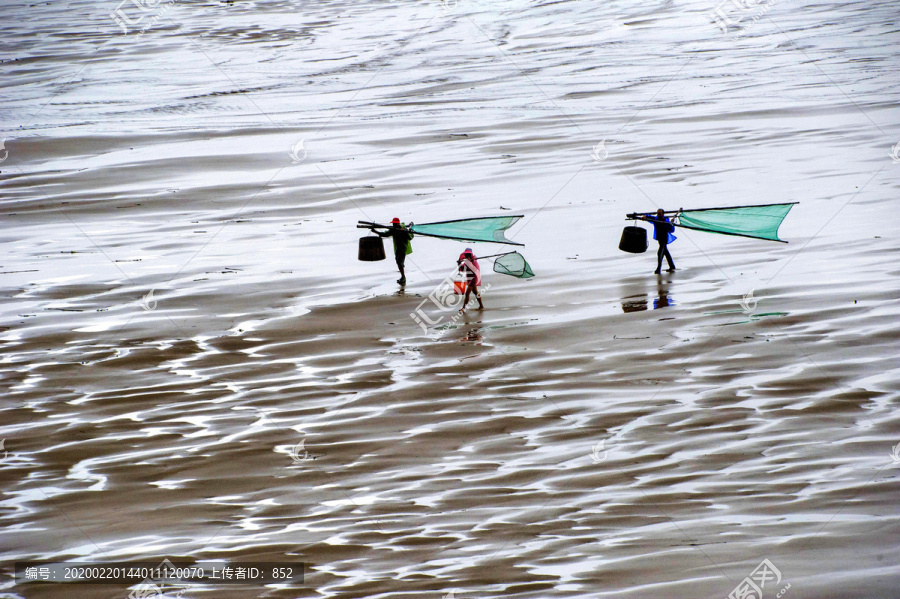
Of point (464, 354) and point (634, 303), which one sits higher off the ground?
point (634, 303)

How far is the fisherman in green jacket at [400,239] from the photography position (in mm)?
15773

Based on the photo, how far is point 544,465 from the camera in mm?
9547

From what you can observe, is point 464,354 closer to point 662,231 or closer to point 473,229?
point 473,229

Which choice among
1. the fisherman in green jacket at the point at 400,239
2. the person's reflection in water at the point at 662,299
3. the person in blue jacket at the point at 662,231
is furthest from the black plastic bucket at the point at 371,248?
the person's reflection in water at the point at 662,299

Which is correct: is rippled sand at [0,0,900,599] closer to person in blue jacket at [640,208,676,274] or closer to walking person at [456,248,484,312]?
person in blue jacket at [640,208,676,274]

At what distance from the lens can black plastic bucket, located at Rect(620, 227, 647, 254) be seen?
1534cm

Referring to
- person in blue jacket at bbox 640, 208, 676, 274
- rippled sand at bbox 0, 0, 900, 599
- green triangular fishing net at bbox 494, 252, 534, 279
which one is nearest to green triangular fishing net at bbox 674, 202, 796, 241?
person in blue jacket at bbox 640, 208, 676, 274

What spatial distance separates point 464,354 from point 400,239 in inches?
143

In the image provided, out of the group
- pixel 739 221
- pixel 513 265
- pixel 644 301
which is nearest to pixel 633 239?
pixel 644 301

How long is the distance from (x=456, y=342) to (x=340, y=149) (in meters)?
15.7

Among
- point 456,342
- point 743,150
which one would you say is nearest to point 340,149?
point 743,150

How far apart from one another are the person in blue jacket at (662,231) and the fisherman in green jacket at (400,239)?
12.7ft

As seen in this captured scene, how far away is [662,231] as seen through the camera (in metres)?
15.8

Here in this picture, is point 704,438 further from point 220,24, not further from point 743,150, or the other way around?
point 220,24
